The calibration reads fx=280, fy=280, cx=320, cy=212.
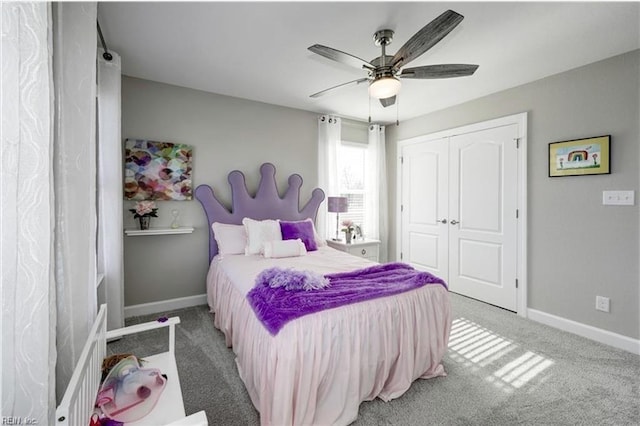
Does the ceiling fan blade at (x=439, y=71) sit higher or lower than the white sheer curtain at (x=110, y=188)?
higher

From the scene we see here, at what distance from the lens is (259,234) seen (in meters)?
3.15

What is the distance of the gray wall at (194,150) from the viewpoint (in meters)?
3.05

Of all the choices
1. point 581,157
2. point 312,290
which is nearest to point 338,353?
point 312,290

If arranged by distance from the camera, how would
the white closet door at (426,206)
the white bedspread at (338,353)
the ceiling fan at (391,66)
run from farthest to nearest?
the white closet door at (426,206) < the ceiling fan at (391,66) < the white bedspread at (338,353)

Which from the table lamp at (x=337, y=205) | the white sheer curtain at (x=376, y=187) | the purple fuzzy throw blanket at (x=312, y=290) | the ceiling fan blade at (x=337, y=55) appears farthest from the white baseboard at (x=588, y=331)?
the ceiling fan blade at (x=337, y=55)

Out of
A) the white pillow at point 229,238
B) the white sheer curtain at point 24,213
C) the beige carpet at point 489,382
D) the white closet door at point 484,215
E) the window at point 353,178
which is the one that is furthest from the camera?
the window at point 353,178

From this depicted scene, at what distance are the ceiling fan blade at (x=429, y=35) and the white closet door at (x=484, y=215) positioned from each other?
7.05 feet

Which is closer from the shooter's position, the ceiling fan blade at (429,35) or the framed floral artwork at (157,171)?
the ceiling fan blade at (429,35)

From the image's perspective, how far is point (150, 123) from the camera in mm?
3098

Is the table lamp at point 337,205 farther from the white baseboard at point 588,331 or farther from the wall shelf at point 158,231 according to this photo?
the white baseboard at point 588,331

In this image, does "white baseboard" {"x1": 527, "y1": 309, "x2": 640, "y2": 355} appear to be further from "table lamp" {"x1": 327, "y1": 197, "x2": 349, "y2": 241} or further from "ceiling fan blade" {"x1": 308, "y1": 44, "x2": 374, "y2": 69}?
"ceiling fan blade" {"x1": 308, "y1": 44, "x2": 374, "y2": 69}

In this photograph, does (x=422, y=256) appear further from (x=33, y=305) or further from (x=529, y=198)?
(x=33, y=305)

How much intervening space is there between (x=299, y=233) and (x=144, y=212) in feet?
5.48

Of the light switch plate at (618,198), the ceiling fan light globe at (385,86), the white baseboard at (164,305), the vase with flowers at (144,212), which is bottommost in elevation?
the white baseboard at (164,305)
